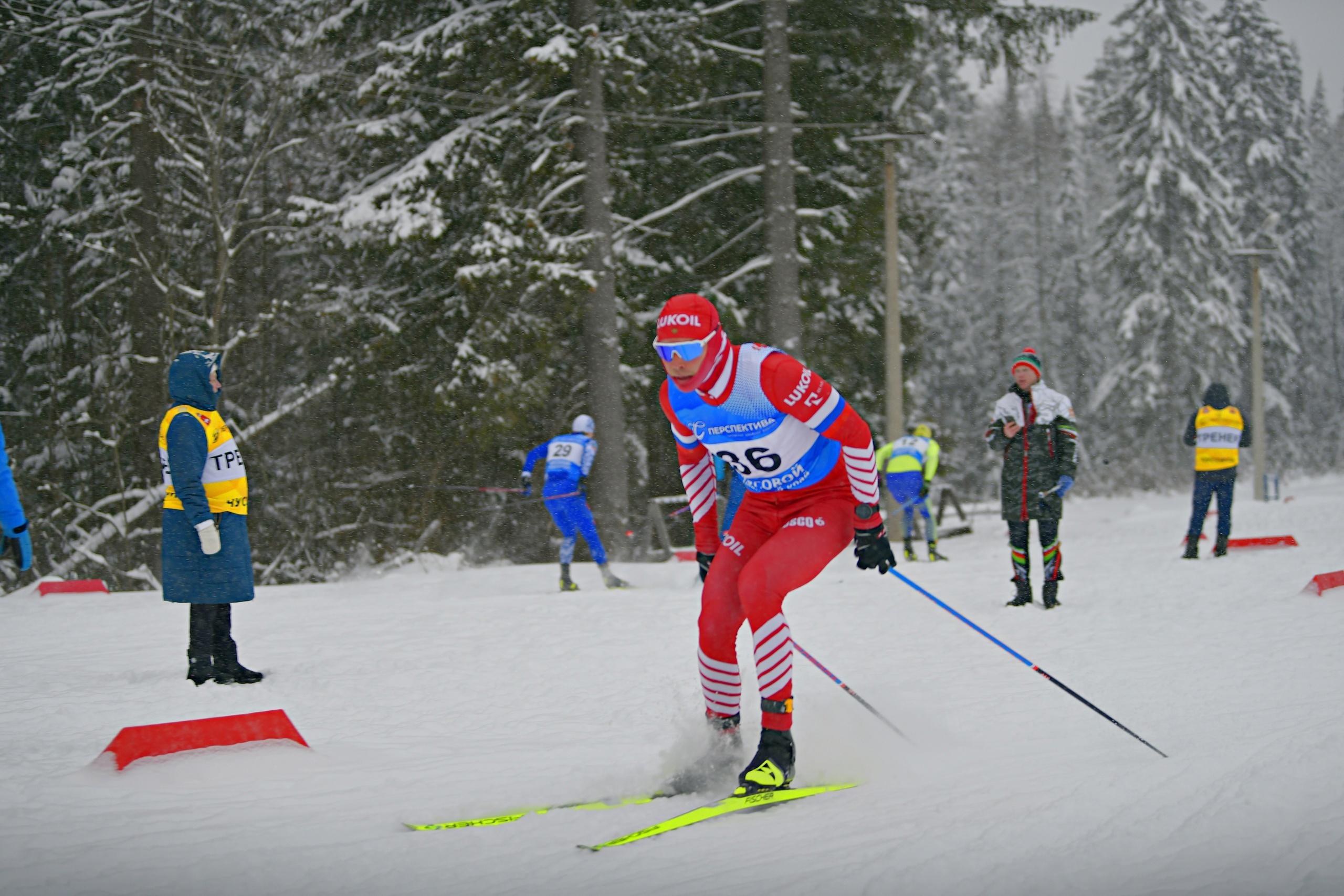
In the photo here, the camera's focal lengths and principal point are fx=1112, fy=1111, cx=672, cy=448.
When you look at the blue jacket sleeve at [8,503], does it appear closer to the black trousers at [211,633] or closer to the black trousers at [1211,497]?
the black trousers at [211,633]

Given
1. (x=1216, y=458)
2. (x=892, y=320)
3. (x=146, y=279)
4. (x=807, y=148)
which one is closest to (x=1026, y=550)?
(x=1216, y=458)

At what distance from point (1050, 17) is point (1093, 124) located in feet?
122

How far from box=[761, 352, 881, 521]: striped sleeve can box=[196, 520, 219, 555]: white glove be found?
3.64m

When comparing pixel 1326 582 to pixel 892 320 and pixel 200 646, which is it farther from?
pixel 892 320

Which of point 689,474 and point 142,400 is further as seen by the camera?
point 142,400

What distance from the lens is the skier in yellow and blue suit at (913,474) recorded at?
48.8ft

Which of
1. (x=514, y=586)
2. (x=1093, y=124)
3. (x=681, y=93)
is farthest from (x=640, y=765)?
(x=1093, y=124)

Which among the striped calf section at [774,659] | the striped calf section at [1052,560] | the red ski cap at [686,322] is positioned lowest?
the striped calf section at [1052,560]

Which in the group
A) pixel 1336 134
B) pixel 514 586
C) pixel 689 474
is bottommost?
pixel 514 586

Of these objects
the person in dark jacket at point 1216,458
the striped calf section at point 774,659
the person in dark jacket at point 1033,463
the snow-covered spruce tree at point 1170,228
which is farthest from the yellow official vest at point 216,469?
the snow-covered spruce tree at point 1170,228

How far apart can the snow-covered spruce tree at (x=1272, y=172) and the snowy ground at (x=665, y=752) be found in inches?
1294

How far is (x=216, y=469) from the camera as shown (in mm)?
6684

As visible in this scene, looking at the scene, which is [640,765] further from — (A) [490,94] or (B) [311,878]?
(A) [490,94]

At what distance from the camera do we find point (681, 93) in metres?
18.4
